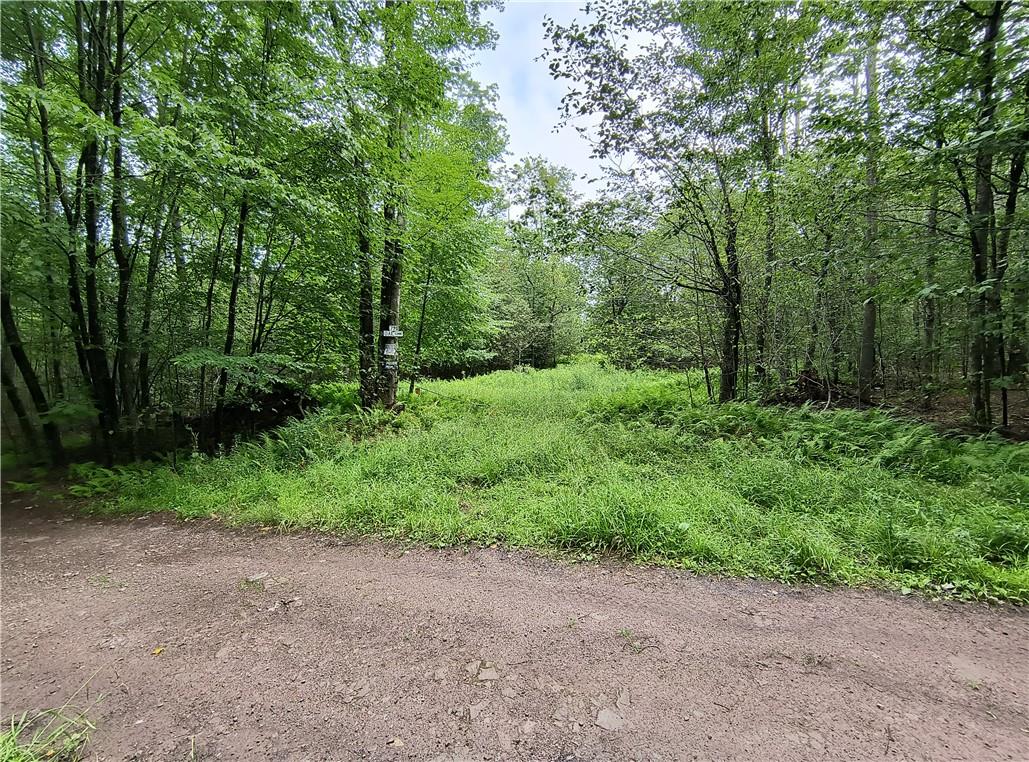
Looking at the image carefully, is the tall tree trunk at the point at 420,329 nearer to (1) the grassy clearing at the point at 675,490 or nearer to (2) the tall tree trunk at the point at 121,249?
(1) the grassy clearing at the point at 675,490

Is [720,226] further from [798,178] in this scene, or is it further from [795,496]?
[795,496]

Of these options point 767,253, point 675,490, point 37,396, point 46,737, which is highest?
point 767,253

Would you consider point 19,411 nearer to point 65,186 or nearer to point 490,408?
point 65,186

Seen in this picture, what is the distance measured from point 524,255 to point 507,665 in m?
7.67

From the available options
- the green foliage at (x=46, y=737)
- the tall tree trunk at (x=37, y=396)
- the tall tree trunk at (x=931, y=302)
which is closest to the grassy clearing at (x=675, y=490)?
the tall tree trunk at (x=37, y=396)

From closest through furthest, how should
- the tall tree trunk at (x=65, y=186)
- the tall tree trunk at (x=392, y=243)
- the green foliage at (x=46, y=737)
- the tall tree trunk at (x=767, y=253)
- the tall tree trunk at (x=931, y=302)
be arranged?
the green foliage at (x=46, y=737) < the tall tree trunk at (x=65, y=186) < the tall tree trunk at (x=931, y=302) < the tall tree trunk at (x=767, y=253) < the tall tree trunk at (x=392, y=243)

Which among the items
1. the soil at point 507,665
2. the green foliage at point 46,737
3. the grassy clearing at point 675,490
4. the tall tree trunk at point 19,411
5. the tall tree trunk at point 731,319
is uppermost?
Result: the tall tree trunk at point 731,319

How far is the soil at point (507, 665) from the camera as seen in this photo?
1.58 meters

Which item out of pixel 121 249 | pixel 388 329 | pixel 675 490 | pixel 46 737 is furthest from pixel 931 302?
pixel 121 249

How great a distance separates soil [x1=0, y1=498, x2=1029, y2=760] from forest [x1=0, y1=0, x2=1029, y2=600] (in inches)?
20.4

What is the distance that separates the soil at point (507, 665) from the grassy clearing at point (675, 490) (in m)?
0.30

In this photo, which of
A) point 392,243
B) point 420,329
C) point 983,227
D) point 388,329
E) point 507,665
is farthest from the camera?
point 420,329

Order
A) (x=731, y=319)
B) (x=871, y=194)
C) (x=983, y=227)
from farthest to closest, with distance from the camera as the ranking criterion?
(x=731, y=319)
(x=871, y=194)
(x=983, y=227)

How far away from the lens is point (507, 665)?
196 cm
